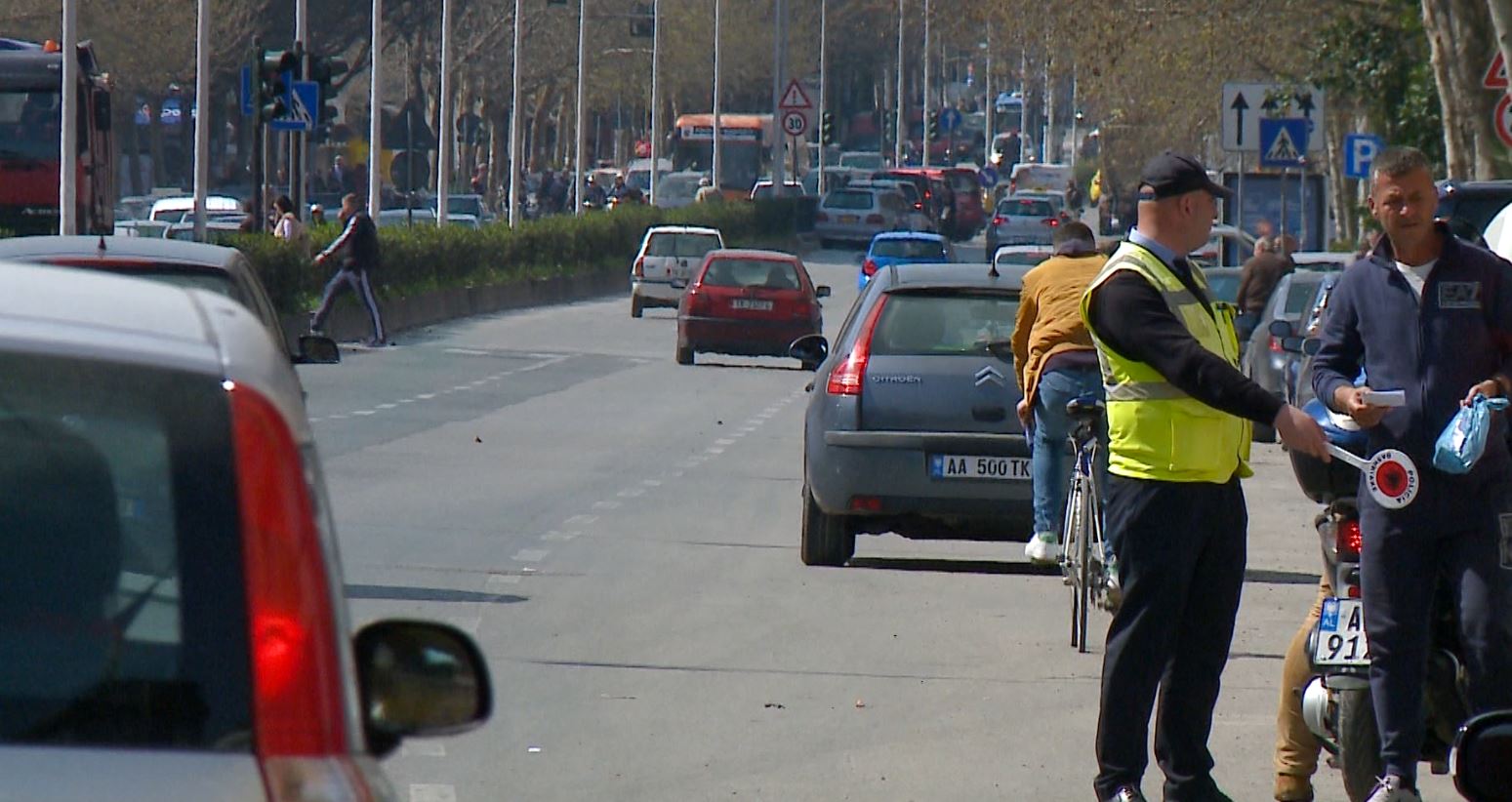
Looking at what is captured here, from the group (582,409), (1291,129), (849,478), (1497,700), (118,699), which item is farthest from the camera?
(1291,129)

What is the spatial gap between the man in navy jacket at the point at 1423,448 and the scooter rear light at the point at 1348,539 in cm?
23

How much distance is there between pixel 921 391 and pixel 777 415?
1254cm

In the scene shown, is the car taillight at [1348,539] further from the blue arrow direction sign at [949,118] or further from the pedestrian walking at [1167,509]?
the blue arrow direction sign at [949,118]

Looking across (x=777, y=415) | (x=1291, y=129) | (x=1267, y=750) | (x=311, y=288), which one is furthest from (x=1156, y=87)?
(x=1267, y=750)

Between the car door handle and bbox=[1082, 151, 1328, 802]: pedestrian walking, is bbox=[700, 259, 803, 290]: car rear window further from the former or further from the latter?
bbox=[1082, 151, 1328, 802]: pedestrian walking

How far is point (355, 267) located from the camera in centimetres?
3328

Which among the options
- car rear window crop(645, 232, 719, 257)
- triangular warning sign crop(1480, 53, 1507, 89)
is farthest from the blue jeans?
car rear window crop(645, 232, 719, 257)

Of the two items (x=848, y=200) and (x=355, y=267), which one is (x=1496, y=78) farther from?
(x=848, y=200)

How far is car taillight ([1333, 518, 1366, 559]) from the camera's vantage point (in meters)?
7.32

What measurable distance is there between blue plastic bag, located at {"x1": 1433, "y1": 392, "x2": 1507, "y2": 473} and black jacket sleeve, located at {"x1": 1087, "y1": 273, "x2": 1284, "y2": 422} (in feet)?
1.42

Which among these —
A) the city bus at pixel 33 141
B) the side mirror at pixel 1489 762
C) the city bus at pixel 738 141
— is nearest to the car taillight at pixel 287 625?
the side mirror at pixel 1489 762

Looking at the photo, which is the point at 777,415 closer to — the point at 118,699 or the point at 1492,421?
the point at 1492,421

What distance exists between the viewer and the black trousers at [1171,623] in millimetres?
7066

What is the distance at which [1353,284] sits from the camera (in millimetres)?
7219
